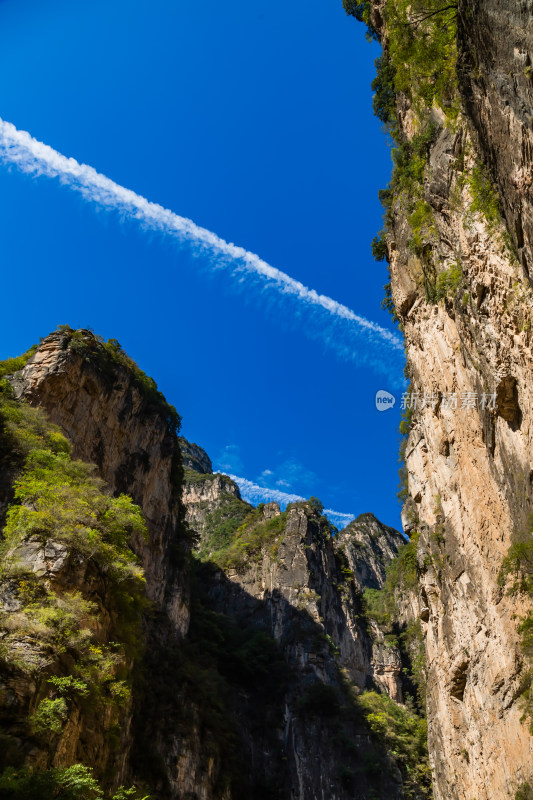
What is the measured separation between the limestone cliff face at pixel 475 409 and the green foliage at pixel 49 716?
902 centimetres

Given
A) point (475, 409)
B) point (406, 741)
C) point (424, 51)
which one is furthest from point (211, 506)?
point (424, 51)

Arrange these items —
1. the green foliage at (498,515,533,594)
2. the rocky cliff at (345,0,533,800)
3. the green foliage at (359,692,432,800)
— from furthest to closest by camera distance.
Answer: the green foliage at (359,692,432,800) < the green foliage at (498,515,533,594) < the rocky cliff at (345,0,533,800)

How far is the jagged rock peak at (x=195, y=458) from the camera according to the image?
82938 millimetres

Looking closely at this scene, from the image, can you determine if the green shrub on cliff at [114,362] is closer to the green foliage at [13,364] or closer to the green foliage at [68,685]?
the green foliage at [13,364]

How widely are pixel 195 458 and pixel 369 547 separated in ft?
102

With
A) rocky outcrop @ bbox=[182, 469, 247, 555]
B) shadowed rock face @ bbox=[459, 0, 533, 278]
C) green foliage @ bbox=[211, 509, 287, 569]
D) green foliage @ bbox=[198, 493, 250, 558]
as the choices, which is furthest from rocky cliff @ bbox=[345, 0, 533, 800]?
rocky outcrop @ bbox=[182, 469, 247, 555]

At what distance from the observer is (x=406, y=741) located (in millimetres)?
33219

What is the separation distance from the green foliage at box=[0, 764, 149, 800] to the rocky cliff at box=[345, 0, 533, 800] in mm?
8365

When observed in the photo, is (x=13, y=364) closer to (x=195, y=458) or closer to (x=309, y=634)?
(x=309, y=634)

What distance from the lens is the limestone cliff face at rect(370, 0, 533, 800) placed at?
26.5 feet

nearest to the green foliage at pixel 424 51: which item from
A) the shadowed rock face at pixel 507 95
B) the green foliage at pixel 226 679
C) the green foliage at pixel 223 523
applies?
the shadowed rock face at pixel 507 95

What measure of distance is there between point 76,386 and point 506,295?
19992 mm

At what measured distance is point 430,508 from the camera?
54.4ft

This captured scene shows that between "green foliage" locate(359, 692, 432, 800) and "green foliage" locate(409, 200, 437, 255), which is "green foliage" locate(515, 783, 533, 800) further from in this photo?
"green foliage" locate(359, 692, 432, 800)
